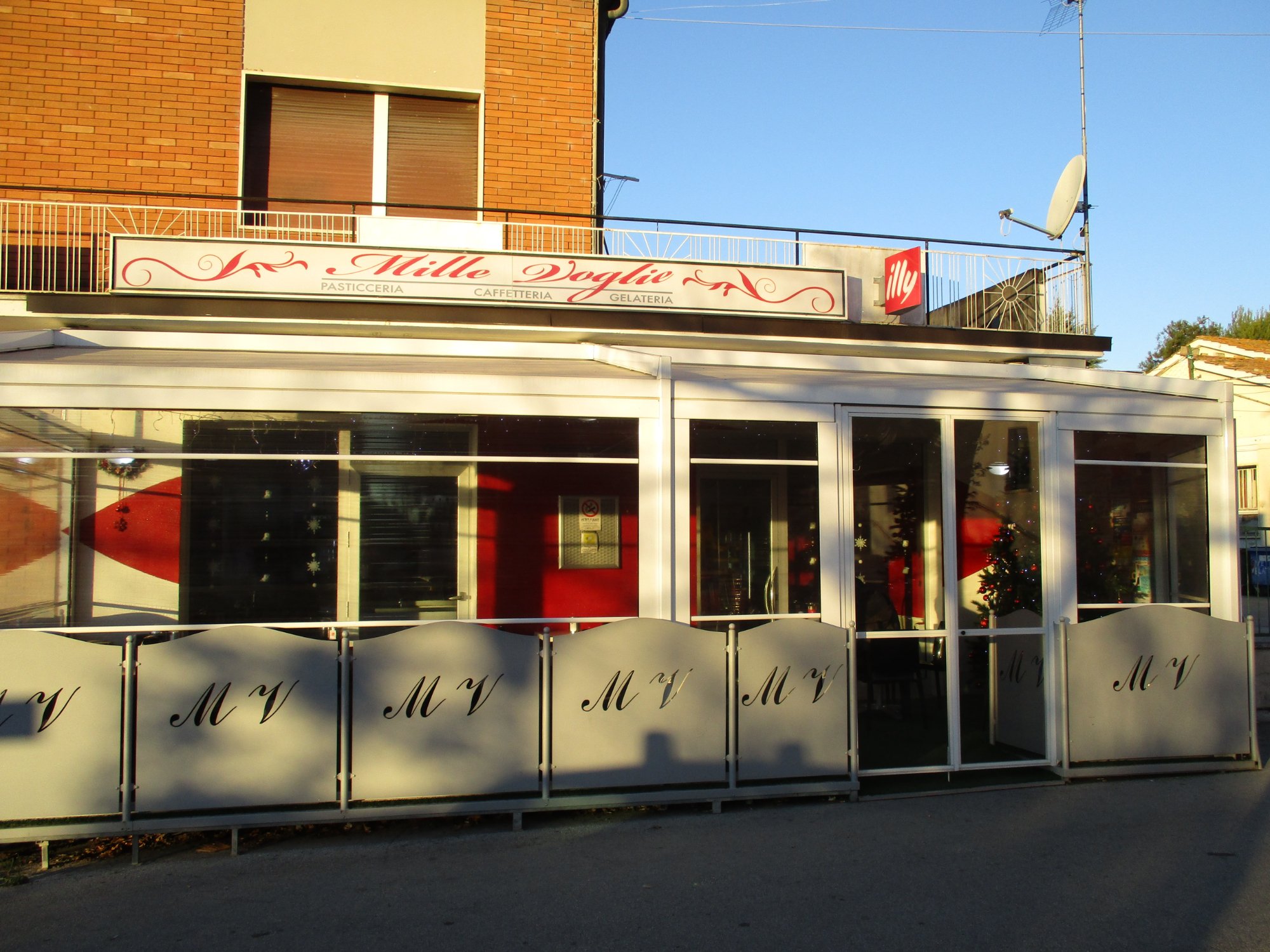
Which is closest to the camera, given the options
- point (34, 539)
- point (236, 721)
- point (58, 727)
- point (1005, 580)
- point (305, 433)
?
point (58, 727)

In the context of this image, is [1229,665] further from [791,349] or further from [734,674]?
[791,349]

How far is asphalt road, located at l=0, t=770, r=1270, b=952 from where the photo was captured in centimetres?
436

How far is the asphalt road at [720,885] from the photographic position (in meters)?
4.36

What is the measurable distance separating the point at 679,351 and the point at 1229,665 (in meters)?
4.68

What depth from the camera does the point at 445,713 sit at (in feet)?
19.0

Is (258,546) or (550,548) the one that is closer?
(258,546)

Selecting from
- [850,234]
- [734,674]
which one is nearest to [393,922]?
[734,674]

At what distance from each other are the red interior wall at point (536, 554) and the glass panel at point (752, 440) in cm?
140

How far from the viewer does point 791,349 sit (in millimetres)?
10195

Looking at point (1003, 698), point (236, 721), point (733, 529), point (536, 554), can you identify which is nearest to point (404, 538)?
point (536, 554)

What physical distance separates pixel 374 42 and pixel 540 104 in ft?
6.03

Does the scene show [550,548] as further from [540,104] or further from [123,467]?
[540,104]

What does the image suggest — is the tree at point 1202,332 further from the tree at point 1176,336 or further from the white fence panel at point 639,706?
the white fence panel at point 639,706

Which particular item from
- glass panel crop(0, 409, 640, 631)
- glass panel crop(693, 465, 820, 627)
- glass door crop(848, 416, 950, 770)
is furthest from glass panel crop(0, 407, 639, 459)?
glass door crop(848, 416, 950, 770)
